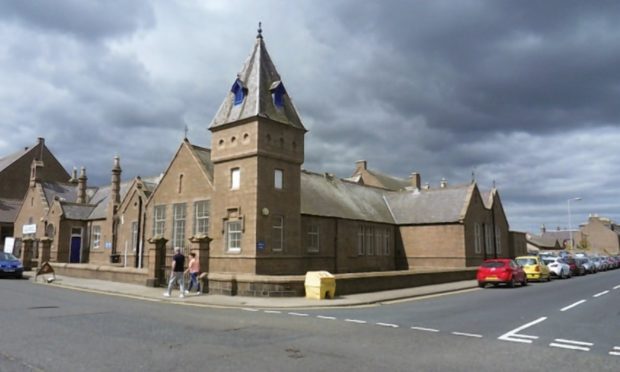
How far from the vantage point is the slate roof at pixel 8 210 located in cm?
5312

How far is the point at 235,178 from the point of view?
83.5ft

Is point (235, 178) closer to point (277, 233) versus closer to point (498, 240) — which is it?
point (277, 233)

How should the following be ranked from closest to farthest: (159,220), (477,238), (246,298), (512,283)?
(246,298) < (512,283) < (159,220) < (477,238)

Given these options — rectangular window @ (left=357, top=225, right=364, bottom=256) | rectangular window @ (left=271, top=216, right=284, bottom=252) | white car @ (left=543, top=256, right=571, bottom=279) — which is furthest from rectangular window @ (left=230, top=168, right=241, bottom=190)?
white car @ (left=543, top=256, right=571, bottom=279)

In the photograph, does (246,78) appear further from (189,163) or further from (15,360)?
(15,360)

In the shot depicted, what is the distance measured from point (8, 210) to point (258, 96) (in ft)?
144

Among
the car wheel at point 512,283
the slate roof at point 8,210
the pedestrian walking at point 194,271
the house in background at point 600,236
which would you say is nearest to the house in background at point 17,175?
the slate roof at point 8,210

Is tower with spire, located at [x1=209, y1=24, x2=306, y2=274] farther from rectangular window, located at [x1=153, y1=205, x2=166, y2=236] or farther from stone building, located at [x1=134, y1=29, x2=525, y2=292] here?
rectangular window, located at [x1=153, y1=205, x2=166, y2=236]

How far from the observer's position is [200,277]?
20.7m

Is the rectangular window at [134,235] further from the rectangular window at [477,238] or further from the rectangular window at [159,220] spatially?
the rectangular window at [477,238]

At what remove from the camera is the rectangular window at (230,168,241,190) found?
82.5 feet

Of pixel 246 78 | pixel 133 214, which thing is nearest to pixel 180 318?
pixel 246 78

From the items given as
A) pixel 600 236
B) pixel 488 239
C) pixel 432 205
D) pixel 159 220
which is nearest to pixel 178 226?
pixel 159 220

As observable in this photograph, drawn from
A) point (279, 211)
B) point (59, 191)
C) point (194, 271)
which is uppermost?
point (59, 191)
